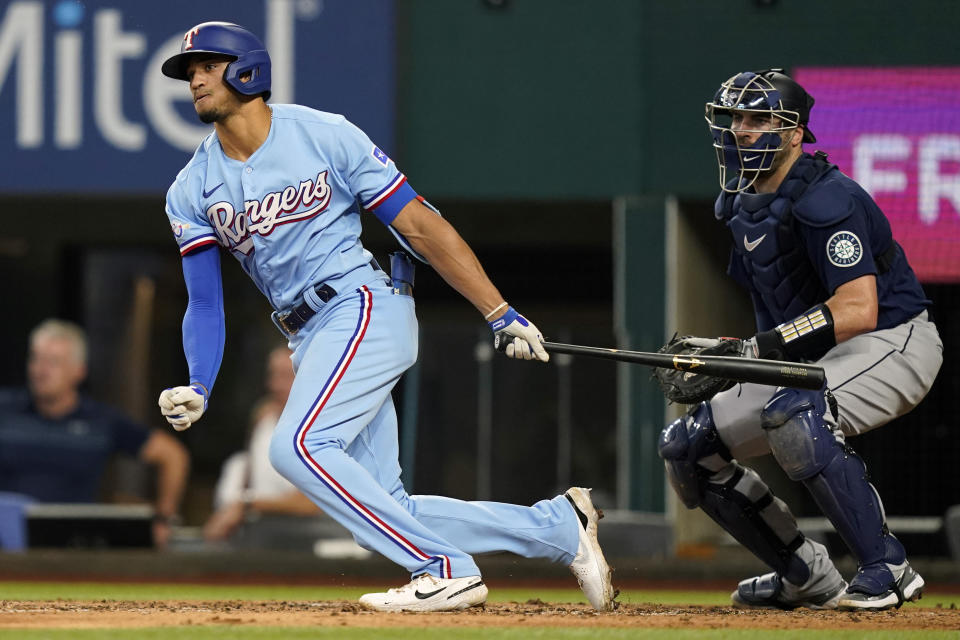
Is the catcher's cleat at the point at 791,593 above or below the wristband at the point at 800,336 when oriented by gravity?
below

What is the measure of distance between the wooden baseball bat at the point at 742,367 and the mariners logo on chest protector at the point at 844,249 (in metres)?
0.35

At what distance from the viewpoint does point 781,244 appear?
5.27 m

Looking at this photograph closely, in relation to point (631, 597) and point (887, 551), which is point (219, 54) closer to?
point (887, 551)

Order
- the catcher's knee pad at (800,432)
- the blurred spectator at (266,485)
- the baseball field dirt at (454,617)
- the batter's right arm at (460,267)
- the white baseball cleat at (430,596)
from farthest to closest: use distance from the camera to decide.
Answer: the blurred spectator at (266,485), the catcher's knee pad at (800,432), the batter's right arm at (460,267), the white baseball cleat at (430,596), the baseball field dirt at (454,617)

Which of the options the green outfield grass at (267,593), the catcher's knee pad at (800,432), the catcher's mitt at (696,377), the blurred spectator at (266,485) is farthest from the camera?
the blurred spectator at (266,485)

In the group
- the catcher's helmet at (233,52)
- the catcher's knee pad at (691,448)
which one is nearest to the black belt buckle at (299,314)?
the catcher's helmet at (233,52)

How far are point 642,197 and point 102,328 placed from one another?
4482 mm

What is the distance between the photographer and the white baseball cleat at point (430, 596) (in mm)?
4590

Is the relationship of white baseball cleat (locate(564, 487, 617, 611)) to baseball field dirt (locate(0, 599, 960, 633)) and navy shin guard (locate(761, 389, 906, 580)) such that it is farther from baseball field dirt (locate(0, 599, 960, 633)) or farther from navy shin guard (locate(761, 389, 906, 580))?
navy shin guard (locate(761, 389, 906, 580))

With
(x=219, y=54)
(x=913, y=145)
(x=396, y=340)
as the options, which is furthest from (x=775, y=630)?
(x=913, y=145)

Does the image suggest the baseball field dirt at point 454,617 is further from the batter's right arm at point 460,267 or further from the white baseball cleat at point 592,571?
the batter's right arm at point 460,267

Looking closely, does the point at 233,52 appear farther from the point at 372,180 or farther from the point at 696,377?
the point at 696,377

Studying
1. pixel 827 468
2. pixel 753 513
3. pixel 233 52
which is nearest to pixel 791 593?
pixel 753 513

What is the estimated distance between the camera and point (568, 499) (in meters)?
4.98
